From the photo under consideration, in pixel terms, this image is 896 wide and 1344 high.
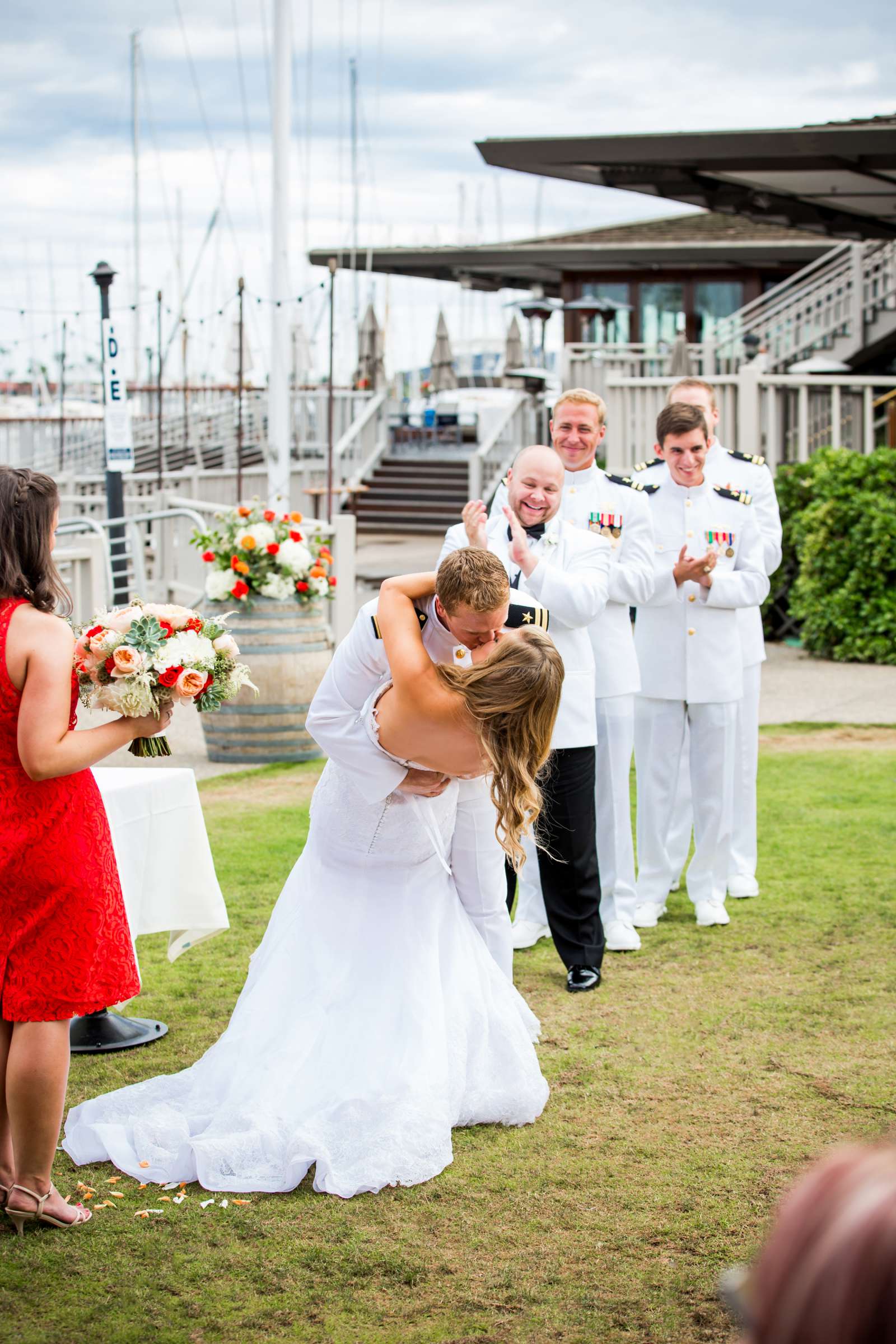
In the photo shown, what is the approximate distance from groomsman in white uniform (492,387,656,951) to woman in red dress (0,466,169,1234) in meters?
2.60

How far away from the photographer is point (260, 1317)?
316cm

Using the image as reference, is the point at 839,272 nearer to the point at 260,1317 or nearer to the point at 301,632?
the point at 301,632

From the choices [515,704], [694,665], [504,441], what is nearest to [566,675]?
[694,665]

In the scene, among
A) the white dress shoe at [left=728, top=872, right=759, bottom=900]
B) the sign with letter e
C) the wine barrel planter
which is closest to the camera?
the white dress shoe at [left=728, top=872, right=759, bottom=900]

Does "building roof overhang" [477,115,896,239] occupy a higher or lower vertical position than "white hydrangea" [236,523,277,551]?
higher

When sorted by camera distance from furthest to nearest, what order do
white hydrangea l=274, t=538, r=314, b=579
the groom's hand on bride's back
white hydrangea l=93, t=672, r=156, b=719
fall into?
1. white hydrangea l=274, t=538, r=314, b=579
2. the groom's hand on bride's back
3. white hydrangea l=93, t=672, r=156, b=719

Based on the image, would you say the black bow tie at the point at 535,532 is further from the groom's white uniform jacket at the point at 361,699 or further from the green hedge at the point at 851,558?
the green hedge at the point at 851,558

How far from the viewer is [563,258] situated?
28.7m

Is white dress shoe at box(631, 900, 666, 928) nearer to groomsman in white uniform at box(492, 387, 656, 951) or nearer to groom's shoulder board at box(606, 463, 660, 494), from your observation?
groomsman in white uniform at box(492, 387, 656, 951)

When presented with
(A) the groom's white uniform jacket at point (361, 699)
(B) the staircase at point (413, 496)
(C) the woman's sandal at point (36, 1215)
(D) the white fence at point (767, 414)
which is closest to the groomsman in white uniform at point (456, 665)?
(A) the groom's white uniform jacket at point (361, 699)

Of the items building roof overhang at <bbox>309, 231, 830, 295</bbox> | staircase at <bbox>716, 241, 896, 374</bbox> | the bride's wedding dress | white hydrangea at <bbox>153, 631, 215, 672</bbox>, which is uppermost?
building roof overhang at <bbox>309, 231, 830, 295</bbox>

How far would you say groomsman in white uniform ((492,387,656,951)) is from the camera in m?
5.77

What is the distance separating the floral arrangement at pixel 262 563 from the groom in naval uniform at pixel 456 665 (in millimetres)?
4847

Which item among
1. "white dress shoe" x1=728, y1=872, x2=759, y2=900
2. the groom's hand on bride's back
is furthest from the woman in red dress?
"white dress shoe" x1=728, y1=872, x2=759, y2=900
